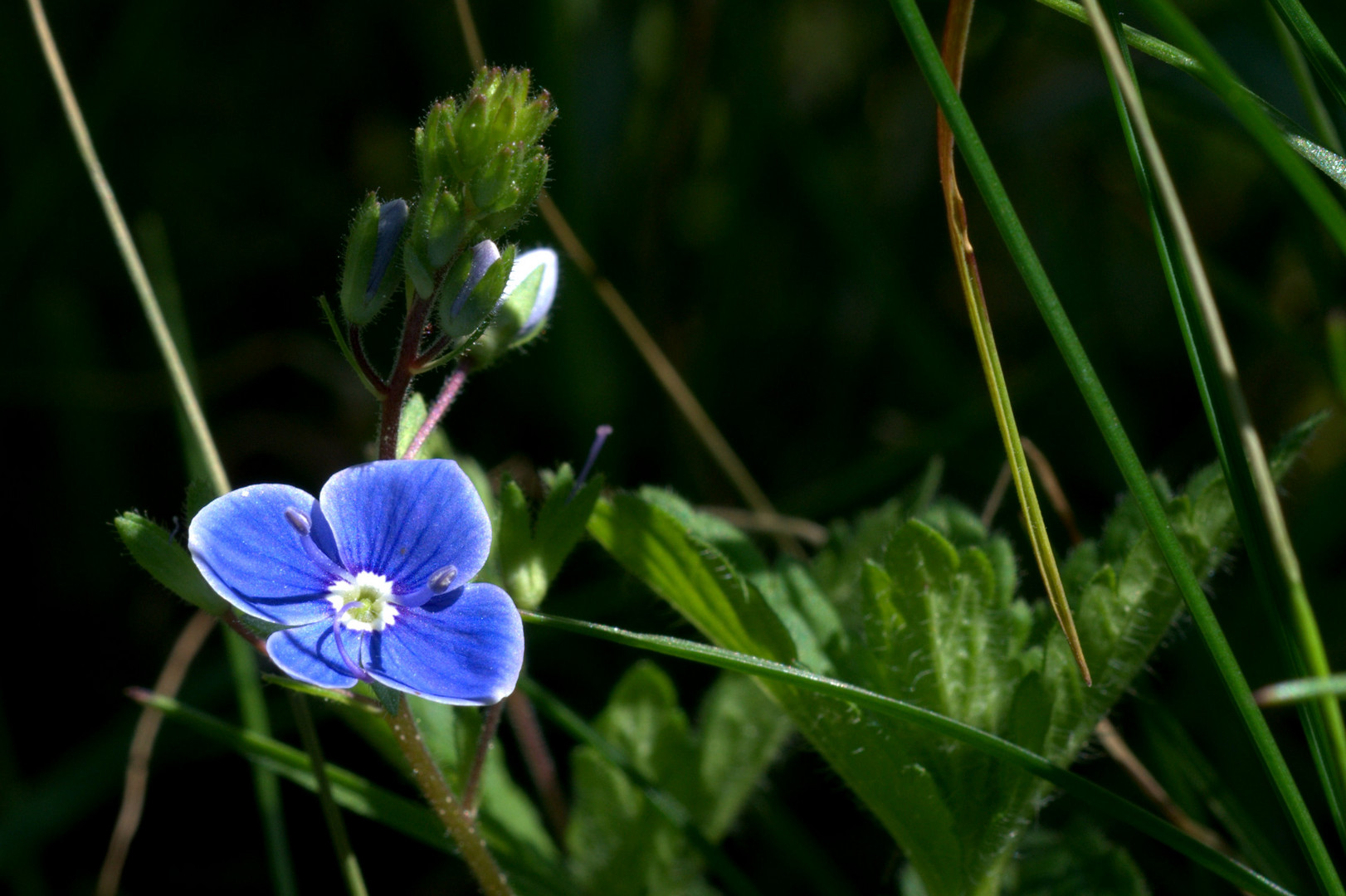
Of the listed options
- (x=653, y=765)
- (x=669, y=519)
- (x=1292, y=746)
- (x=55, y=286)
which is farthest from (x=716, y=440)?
(x=55, y=286)

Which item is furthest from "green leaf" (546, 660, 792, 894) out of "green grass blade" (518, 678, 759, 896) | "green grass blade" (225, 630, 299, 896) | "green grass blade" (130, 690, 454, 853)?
"green grass blade" (225, 630, 299, 896)

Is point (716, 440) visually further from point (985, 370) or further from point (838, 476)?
point (985, 370)

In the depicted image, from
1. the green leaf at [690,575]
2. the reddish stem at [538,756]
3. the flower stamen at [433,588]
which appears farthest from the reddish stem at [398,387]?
the reddish stem at [538,756]

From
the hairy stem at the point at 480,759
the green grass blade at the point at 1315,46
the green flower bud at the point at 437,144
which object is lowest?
the hairy stem at the point at 480,759

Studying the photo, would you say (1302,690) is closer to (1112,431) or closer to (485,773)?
(1112,431)

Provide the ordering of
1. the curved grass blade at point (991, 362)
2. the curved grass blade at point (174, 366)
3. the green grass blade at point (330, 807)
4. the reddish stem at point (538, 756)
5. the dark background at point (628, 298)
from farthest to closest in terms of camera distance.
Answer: the dark background at point (628, 298) < the reddish stem at point (538, 756) < the curved grass blade at point (174, 366) < the green grass blade at point (330, 807) < the curved grass blade at point (991, 362)

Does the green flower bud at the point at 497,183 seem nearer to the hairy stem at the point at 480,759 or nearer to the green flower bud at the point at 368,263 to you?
the green flower bud at the point at 368,263
